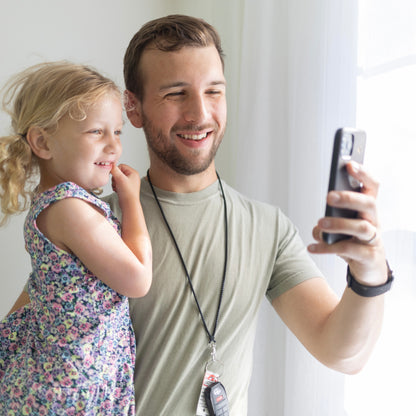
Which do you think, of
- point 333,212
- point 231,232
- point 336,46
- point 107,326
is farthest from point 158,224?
point 336,46

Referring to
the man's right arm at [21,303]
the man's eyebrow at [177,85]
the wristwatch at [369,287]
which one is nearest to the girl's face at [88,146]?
the man's eyebrow at [177,85]

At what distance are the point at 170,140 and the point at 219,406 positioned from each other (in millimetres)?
686

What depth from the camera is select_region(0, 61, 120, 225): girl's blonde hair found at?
1.17m

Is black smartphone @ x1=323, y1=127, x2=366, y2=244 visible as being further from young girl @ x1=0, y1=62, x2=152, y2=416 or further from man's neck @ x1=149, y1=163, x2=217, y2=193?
man's neck @ x1=149, y1=163, x2=217, y2=193

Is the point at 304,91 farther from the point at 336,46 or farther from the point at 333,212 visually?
the point at 333,212

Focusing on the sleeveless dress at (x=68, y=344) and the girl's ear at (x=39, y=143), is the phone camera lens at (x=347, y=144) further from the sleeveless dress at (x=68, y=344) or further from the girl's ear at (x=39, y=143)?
the girl's ear at (x=39, y=143)

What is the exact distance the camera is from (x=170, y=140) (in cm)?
140

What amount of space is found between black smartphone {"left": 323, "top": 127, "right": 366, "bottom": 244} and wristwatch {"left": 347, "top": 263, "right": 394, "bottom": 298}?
0.56 ft

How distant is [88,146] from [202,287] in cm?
45

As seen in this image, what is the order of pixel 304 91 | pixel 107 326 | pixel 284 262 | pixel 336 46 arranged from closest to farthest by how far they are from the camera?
pixel 107 326, pixel 284 262, pixel 336 46, pixel 304 91

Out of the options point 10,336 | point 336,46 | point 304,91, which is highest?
point 336,46

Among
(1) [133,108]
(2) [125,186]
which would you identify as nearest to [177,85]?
(1) [133,108]

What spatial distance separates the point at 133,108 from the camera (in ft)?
4.90

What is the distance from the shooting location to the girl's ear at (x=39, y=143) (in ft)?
3.97
